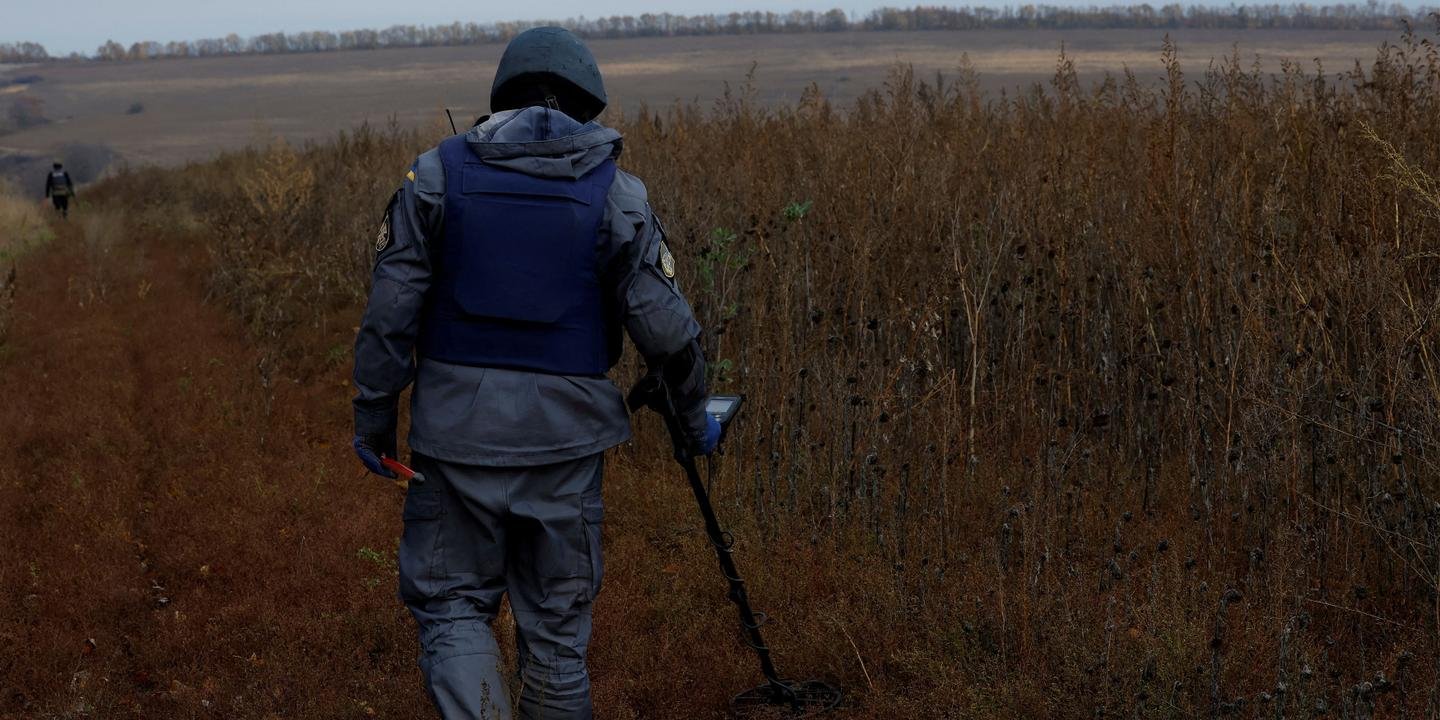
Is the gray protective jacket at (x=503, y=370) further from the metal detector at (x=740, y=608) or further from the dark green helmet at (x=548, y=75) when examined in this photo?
the metal detector at (x=740, y=608)

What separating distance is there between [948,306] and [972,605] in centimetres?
275

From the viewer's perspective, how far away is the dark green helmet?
3.21 m

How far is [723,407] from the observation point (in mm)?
3680

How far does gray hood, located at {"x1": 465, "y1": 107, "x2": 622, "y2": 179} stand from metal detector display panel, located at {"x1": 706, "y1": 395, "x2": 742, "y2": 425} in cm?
88

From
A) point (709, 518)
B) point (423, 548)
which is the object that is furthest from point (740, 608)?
point (423, 548)

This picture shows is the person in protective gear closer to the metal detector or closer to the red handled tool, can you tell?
the red handled tool

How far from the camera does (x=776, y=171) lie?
895 cm

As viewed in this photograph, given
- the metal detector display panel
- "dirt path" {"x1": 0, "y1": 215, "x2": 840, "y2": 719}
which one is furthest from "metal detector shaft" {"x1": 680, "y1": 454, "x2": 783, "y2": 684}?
"dirt path" {"x1": 0, "y1": 215, "x2": 840, "y2": 719}

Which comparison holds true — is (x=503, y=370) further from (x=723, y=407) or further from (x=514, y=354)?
(x=723, y=407)

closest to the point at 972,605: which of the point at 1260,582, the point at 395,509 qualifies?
the point at 1260,582

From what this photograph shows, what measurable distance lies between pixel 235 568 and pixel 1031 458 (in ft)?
12.4

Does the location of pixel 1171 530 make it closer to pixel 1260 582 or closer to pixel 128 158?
pixel 1260 582

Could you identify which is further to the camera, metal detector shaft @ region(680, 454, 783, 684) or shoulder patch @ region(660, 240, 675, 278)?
metal detector shaft @ region(680, 454, 783, 684)

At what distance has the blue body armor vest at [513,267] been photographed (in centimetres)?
303
